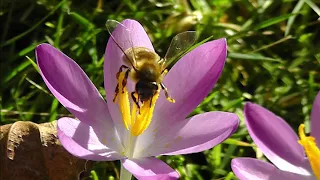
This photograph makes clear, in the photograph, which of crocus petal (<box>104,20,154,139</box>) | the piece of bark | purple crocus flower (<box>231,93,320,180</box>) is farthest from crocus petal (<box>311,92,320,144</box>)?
the piece of bark

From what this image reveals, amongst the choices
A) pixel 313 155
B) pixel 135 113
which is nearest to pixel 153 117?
pixel 135 113

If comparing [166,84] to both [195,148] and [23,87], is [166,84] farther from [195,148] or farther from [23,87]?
[23,87]

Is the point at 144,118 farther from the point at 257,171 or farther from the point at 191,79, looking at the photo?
the point at 257,171

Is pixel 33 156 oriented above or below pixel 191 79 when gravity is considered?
below

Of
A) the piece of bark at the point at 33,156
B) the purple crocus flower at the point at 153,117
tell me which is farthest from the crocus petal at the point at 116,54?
the piece of bark at the point at 33,156

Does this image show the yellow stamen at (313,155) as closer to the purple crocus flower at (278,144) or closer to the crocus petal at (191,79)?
the purple crocus flower at (278,144)

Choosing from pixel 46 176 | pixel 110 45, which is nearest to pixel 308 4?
pixel 110 45
